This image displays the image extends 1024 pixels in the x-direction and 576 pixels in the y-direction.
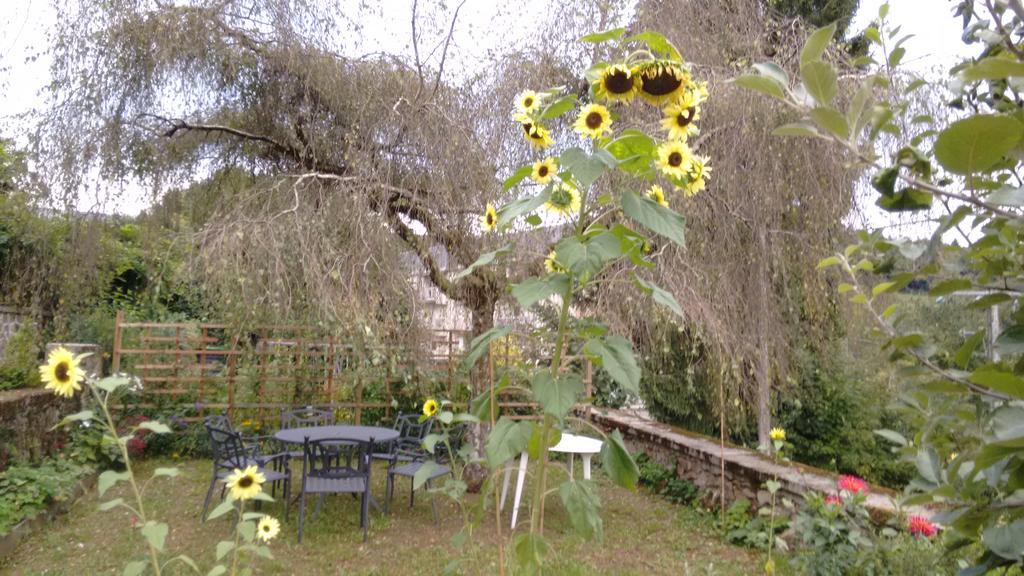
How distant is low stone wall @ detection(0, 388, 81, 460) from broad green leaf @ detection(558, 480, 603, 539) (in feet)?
14.1

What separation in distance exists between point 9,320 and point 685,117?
24.8 ft

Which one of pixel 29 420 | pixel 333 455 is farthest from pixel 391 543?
pixel 29 420

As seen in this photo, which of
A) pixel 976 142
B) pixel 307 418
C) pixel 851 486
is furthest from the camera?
pixel 307 418

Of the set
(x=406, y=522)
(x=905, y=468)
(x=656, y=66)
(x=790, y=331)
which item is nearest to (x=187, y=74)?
(x=406, y=522)

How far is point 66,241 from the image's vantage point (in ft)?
17.0

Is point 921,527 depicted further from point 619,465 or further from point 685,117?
point 685,117

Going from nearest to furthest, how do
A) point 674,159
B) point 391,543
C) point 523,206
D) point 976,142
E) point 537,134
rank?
point 976,142 < point 523,206 < point 674,159 < point 537,134 < point 391,543

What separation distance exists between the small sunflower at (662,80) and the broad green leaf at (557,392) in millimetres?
571

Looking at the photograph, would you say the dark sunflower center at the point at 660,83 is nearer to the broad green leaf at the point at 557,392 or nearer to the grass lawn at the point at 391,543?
the broad green leaf at the point at 557,392

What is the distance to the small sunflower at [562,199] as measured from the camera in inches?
53.5

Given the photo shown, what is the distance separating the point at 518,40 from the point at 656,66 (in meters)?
3.71

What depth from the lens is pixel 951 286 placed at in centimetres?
74

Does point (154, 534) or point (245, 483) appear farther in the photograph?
point (245, 483)

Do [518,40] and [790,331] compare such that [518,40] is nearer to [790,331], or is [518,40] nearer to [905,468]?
[790,331]
